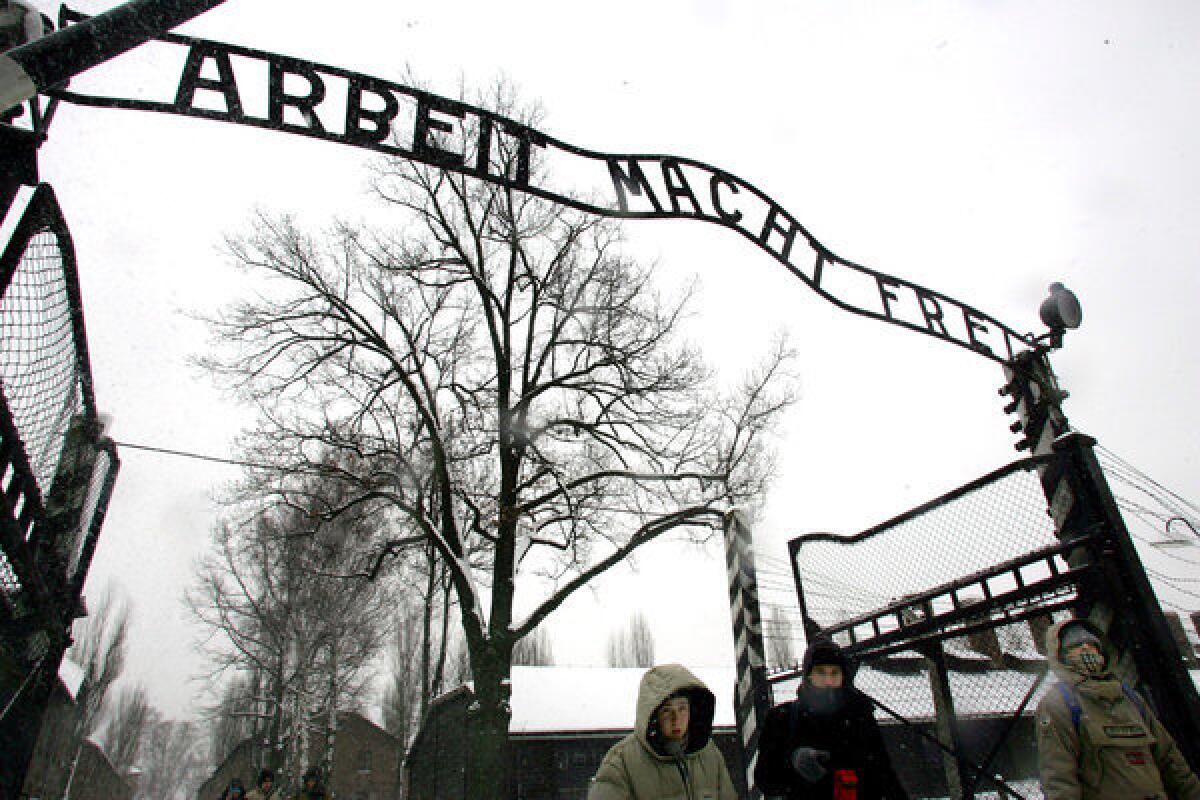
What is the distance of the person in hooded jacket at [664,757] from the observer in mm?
2773

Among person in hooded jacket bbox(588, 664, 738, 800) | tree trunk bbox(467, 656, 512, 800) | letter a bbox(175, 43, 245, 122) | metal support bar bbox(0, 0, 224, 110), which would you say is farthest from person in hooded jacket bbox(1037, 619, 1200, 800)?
tree trunk bbox(467, 656, 512, 800)

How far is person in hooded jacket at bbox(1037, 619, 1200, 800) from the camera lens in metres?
2.91

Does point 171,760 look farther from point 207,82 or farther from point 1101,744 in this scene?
point 1101,744

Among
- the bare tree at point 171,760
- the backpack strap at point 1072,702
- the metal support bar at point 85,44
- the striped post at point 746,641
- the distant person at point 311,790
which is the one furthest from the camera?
the bare tree at point 171,760

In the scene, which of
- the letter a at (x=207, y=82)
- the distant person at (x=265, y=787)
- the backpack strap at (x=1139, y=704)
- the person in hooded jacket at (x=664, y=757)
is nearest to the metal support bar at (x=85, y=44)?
the letter a at (x=207, y=82)

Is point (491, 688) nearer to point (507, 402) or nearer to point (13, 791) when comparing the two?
point (507, 402)

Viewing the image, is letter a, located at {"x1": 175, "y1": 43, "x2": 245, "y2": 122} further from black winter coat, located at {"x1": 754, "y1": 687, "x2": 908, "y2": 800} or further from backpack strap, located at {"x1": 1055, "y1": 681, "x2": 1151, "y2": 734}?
backpack strap, located at {"x1": 1055, "y1": 681, "x2": 1151, "y2": 734}

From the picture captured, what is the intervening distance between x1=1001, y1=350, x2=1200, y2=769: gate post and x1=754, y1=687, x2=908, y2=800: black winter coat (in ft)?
6.03

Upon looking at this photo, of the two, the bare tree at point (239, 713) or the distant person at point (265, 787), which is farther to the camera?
the bare tree at point (239, 713)

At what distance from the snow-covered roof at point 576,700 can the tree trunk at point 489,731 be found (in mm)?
8917

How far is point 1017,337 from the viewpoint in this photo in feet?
21.9

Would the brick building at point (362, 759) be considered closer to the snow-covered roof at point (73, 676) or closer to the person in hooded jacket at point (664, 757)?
the snow-covered roof at point (73, 676)

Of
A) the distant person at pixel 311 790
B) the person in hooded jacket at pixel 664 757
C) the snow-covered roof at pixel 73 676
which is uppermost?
the snow-covered roof at pixel 73 676

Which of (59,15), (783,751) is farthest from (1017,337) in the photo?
(59,15)
